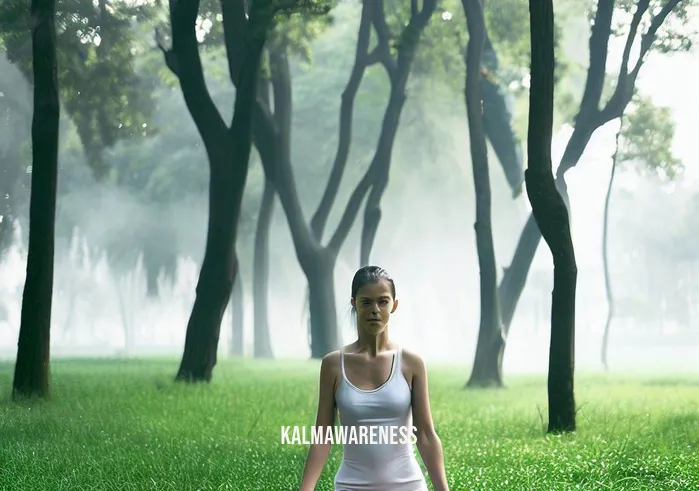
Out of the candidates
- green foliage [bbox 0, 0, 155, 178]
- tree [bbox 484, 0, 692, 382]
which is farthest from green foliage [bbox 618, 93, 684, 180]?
green foliage [bbox 0, 0, 155, 178]

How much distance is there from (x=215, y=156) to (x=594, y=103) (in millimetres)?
6130

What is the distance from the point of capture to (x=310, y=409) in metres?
12.9

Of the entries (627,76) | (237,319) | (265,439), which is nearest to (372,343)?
(265,439)

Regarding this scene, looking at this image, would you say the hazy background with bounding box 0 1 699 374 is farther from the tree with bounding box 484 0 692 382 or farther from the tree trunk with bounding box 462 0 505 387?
the tree trunk with bounding box 462 0 505 387

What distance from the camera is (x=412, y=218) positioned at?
33125mm

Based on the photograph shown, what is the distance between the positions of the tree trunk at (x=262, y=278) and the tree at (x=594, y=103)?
780cm

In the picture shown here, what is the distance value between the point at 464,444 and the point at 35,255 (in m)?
5.23

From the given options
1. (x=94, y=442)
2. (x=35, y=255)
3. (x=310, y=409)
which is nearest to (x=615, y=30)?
(x=310, y=409)

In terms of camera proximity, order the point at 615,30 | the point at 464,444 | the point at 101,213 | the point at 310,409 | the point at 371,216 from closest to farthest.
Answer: the point at 464,444
the point at 310,409
the point at 615,30
the point at 371,216
the point at 101,213

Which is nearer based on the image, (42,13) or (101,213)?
(42,13)

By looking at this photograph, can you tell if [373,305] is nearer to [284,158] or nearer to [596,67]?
[596,67]

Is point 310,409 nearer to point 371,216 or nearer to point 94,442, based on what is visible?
point 94,442

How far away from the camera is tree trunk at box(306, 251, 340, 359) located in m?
20.3

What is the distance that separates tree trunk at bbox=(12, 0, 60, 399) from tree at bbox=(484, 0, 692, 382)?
7.47m
